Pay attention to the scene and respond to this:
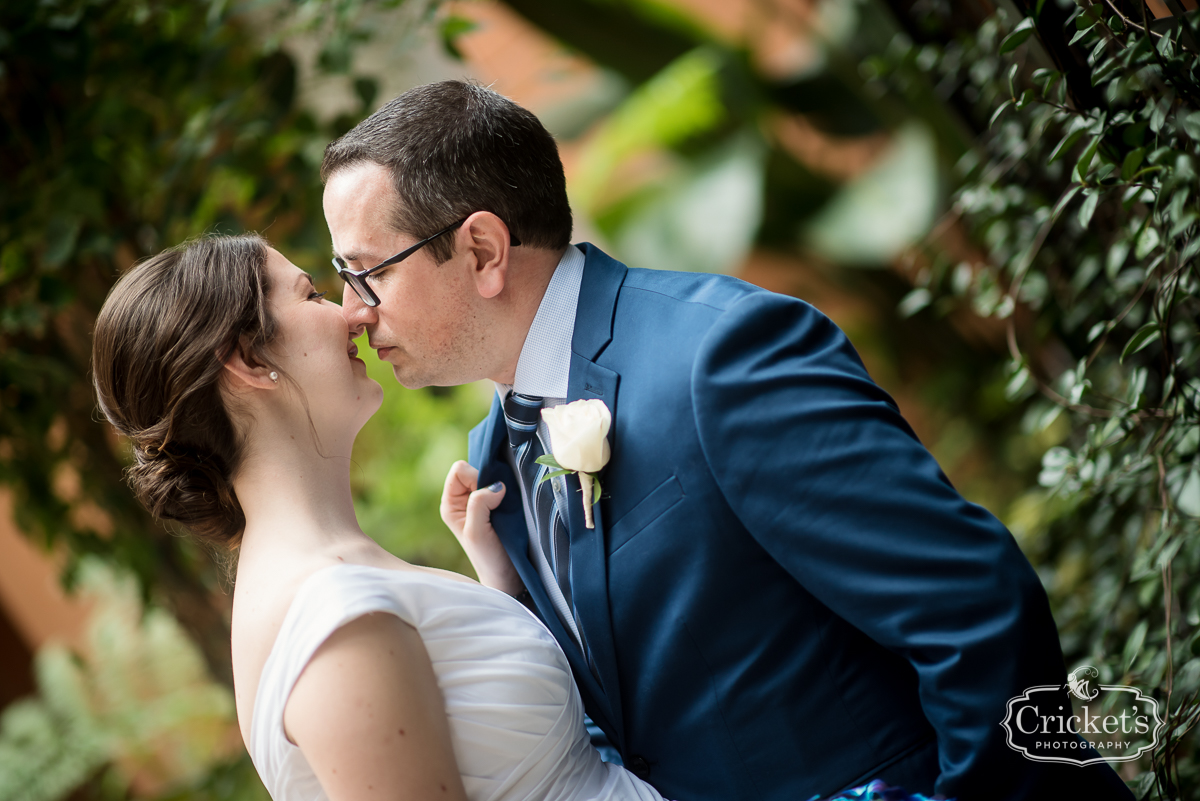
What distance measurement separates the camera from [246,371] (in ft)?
5.23

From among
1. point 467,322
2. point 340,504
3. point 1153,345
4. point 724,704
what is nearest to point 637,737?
point 724,704

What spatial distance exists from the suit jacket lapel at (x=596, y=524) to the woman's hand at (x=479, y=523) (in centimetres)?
26

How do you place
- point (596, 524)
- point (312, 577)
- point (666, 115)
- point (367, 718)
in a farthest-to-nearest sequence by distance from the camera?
point (666, 115), point (596, 524), point (312, 577), point (367, 718)

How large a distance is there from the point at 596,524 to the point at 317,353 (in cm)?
59

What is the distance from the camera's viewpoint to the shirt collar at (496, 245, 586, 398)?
1681mm

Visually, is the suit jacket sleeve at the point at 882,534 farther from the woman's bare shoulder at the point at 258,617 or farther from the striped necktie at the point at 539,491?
the woman's bare shoulder at the point at 258,617

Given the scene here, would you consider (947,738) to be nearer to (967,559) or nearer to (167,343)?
(967,559)

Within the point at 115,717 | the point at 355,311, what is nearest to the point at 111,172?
the point at 355,311

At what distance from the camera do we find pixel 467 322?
1712 millimetres

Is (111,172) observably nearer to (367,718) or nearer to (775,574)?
(367,718)

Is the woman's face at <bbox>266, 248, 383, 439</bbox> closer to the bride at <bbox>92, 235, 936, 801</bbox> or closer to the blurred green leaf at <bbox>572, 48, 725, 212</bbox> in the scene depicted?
the bride at <bbox>92, 235, 936, 801</bbox>

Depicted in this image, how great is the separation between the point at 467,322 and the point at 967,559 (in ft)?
3.07

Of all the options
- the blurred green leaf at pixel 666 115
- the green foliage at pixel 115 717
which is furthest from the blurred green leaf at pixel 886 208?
the green foliage at pixel 115 717

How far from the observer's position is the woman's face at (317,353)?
165 centimetres
